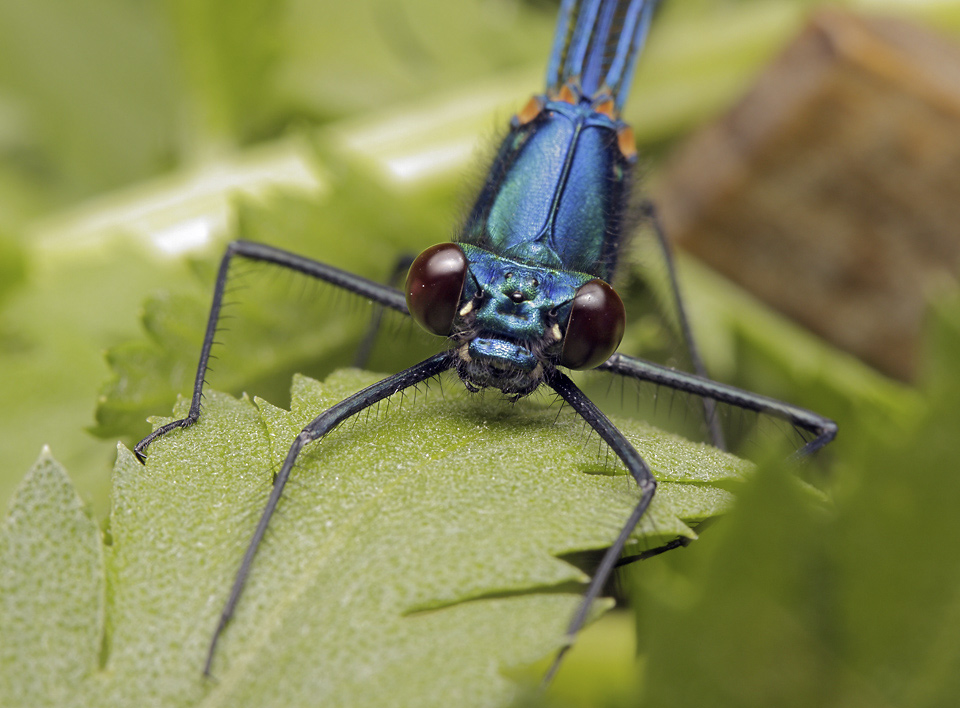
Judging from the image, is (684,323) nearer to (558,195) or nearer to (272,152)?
(558,195)

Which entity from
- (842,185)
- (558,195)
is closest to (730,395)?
(558,195)

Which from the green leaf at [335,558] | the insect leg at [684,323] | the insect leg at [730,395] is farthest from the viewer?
the insect leg at [684,323]

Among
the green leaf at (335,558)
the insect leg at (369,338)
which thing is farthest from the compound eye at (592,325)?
the insect leg at (369,338)

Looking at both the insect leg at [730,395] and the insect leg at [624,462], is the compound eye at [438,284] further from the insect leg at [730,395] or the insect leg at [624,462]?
the insect leg at [730,395]

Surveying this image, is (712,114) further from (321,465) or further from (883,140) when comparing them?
(321,465)

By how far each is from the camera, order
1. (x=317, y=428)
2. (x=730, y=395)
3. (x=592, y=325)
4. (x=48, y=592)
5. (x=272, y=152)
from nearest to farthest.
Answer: (x=48, y=592), (x=317, y=428), (x=592, y=325), (x=730, y=395), (x=272, y=152)

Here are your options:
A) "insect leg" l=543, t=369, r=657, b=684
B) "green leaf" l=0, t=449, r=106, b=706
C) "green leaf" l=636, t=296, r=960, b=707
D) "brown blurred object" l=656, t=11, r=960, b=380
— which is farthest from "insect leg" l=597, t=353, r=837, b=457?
"brown blurred object" l=656, t=11, r=960, b=380
